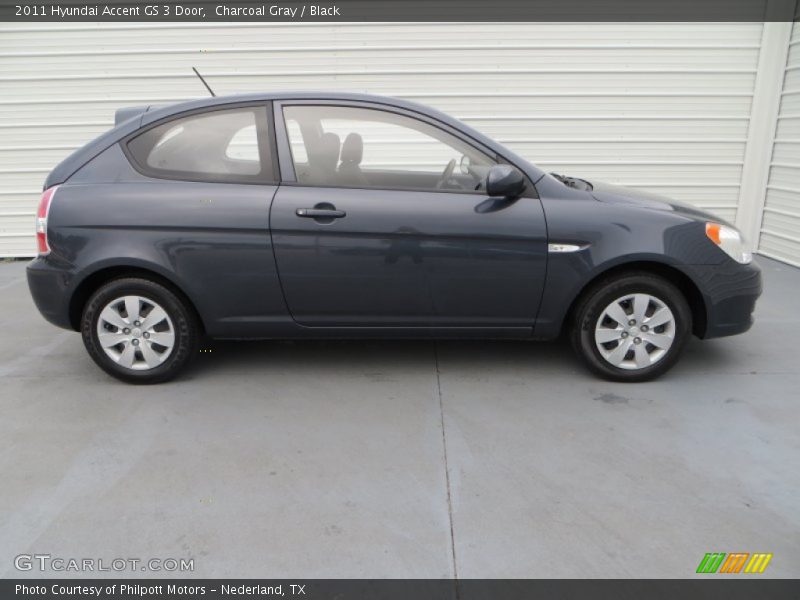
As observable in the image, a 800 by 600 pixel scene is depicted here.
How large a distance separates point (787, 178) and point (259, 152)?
5.61m

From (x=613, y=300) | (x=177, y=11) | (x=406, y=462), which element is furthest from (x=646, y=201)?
(x=177, y=11)

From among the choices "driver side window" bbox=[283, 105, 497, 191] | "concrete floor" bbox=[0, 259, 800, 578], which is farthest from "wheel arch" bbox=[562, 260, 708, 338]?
"driver side window" bbox=[283, 105, 497, 191]

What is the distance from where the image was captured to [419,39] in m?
6.36

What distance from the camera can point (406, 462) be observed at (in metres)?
2.81

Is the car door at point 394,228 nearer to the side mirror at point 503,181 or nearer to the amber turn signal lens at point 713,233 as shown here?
the side mirror at point 503,181

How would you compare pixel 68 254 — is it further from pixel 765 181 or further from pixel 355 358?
pixel 765 181

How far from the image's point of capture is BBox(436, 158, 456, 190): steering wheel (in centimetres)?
346

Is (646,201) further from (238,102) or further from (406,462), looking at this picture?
(238,102)

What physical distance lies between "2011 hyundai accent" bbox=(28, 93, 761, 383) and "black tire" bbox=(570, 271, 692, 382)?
0.4 inches

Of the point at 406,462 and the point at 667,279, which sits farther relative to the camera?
the point at 667,279

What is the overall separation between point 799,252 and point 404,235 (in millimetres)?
4948

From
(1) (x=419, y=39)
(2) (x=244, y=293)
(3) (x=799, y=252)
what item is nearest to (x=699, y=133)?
(3) (x=799, y=252)

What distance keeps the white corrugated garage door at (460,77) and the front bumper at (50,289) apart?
12.0 ft
